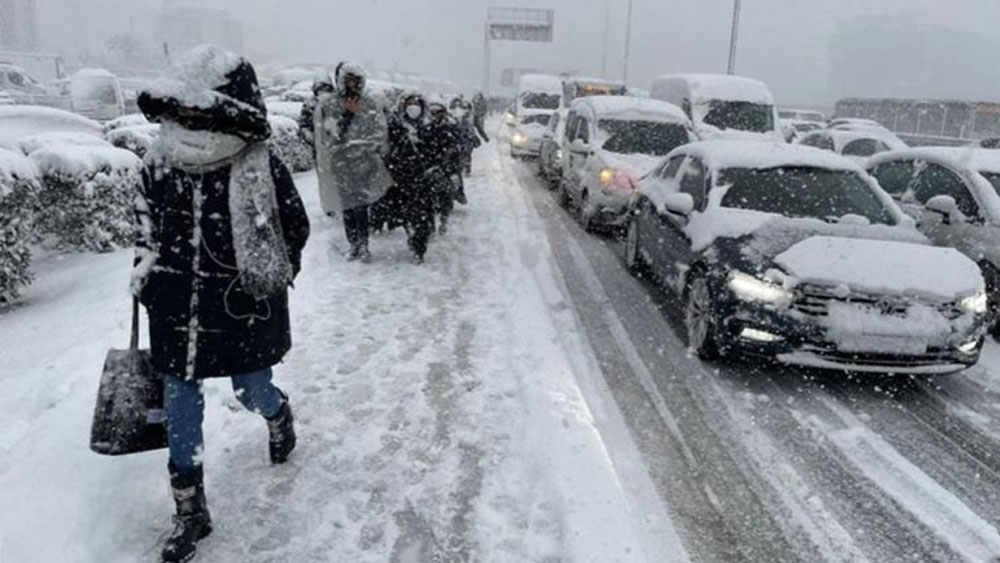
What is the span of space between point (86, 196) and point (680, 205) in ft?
19.6

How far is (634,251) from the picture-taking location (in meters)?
8.57

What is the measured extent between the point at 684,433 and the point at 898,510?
1.17m

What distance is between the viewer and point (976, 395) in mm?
5402

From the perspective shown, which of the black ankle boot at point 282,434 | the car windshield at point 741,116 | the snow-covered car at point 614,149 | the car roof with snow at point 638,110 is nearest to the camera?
the black ankle boot at point 282,434

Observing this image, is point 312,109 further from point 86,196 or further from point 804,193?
point 804,193

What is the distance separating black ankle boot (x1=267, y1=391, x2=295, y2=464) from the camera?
362 cm

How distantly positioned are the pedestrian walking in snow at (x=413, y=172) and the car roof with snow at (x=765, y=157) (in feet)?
9.48

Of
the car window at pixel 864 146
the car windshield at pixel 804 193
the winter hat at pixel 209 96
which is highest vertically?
the winter hat at pixel 209 96

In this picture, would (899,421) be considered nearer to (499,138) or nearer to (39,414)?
(39,414)

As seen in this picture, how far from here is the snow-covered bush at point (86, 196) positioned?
7.70m

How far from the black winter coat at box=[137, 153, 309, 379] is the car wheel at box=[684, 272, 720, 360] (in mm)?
3579

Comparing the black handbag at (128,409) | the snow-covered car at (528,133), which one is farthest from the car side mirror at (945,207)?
the snow-covered car at (528,133)

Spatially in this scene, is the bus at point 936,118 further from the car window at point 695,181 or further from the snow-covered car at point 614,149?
the car window at point 695,181

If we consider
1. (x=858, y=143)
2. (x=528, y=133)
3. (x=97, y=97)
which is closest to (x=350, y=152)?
(x=528, y=133)
